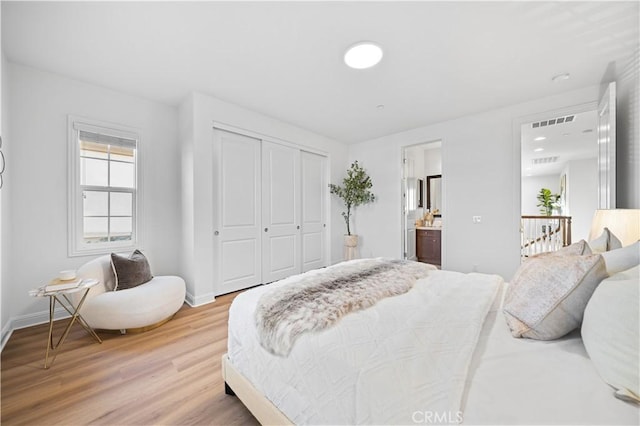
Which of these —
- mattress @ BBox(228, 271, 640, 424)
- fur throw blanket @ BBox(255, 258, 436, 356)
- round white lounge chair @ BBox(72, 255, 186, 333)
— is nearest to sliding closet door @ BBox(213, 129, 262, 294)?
round white lounge chair @ BBox(72, 255, 186, 333)

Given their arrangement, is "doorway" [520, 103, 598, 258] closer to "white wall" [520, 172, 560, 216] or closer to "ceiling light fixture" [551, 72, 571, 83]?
"white wall" [520, 172, 560, 216]

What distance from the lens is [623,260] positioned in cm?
112

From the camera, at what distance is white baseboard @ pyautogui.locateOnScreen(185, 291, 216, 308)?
305 cm

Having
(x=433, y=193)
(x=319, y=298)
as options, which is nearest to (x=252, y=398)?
(x=319, y=298)

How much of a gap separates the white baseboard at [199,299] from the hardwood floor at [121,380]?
570 mm

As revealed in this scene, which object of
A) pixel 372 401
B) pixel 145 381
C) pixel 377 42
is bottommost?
pixel 145 381

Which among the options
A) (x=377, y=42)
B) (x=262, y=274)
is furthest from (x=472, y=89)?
(x=262, y=274)

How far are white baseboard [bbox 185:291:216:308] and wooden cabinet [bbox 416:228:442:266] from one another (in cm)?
435

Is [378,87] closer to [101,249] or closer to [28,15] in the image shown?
[28,15]

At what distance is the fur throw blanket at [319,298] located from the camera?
1.12m

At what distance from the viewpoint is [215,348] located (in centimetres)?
212

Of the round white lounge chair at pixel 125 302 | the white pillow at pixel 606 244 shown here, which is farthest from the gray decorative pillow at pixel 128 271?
→ the white pillow at pixel 606 244

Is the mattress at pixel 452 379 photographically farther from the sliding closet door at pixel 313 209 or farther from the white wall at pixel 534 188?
the white wall at pixel 534 188

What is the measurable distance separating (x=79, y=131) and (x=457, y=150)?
5.01 metres
